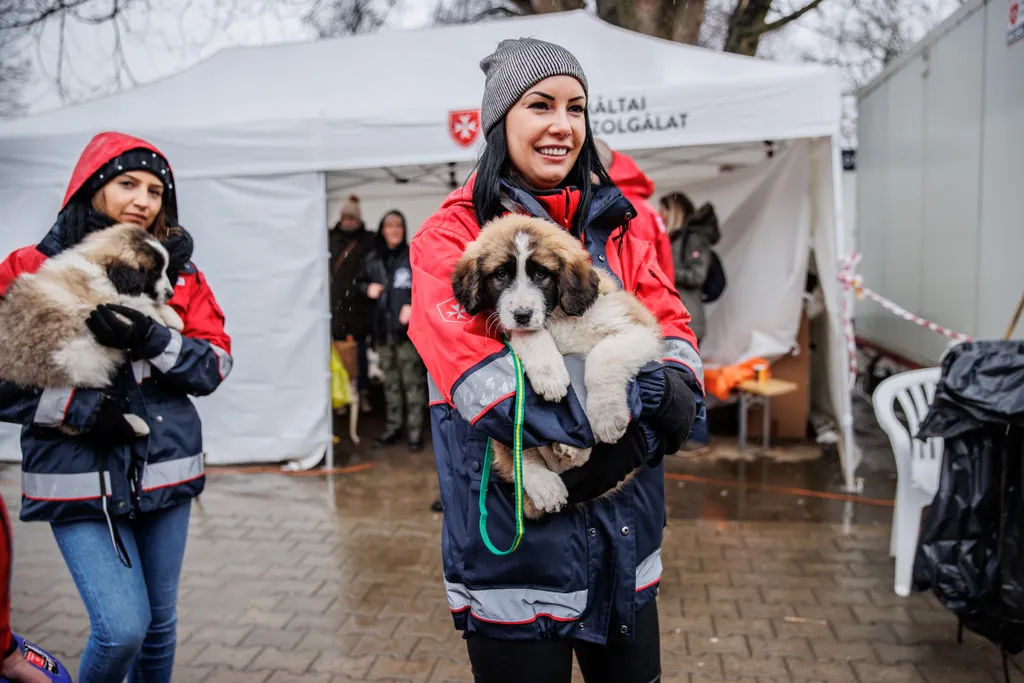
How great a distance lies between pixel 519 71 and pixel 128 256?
1.66 metres

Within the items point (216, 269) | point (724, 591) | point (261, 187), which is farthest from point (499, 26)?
point (724, 591)

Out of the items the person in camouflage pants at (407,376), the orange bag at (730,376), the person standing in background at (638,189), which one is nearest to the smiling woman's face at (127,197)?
the person standing in background at (638,189)

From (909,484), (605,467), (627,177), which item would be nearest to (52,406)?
(605,467)

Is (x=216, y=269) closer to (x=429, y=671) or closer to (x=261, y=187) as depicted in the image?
(x=261, y=187)

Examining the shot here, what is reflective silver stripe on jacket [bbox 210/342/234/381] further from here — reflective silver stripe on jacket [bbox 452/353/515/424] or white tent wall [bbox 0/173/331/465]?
white tent wall [bbox 0/173/331/465]

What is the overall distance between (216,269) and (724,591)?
5691 mm

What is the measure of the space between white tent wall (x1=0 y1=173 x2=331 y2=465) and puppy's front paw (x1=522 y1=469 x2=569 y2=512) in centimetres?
615

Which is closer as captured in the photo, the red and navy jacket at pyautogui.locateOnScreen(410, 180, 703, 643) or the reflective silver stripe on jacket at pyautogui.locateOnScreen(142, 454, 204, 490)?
the red and navy jacket at pyautogui.locateOnScreen(410, 180, 703, 643)

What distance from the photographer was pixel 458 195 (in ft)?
6.74

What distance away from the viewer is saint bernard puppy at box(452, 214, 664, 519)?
1812mm

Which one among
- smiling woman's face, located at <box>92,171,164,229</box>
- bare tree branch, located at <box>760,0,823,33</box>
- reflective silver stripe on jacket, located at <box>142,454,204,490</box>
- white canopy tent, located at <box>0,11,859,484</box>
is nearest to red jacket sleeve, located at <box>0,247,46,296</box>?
smiling woman's face, located at <box>92,171,164,229</box>

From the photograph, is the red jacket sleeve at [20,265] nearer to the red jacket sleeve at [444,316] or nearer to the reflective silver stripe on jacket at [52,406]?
the reflective silver stripe on jacket at [52,406]

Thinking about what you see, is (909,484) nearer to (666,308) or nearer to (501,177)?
(666,308)

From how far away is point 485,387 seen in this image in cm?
170
